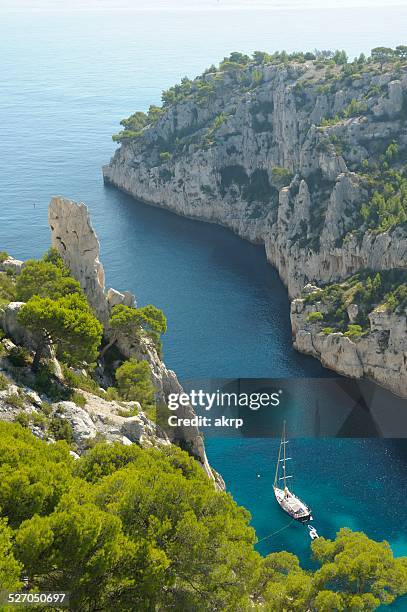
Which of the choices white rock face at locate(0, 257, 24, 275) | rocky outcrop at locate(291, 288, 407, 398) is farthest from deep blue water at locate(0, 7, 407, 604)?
white rock face at locate(0, 257, 24, 275)

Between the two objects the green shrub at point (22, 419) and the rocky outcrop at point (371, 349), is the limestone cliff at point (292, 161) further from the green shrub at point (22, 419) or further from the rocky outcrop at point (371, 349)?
the green shrub at point (22, 419)

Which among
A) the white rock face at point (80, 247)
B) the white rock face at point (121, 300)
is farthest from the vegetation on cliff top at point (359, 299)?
the white rock face at point (80, 247)

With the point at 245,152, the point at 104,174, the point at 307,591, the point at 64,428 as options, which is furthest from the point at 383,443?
the point at 104,174

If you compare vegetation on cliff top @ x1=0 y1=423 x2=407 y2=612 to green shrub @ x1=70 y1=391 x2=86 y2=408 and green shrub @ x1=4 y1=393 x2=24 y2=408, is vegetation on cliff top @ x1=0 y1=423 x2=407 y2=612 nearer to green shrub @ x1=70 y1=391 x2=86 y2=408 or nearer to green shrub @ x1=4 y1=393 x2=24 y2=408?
green shrub @ x1=4 y1=393 x2=24 y2=408

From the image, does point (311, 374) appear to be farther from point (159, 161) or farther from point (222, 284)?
point (159, 161)

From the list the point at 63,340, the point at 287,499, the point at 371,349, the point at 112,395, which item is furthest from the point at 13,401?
the point at 371,349

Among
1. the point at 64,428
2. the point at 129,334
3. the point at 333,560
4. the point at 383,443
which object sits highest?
the point at 64,428
